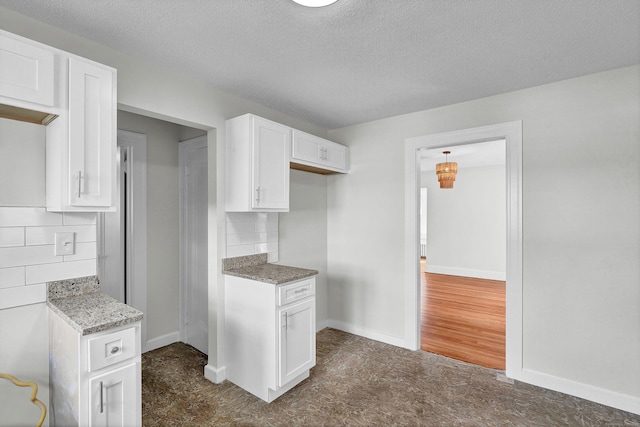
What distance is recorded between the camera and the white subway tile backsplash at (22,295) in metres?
1.63

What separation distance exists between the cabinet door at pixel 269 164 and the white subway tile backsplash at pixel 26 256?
1.27m

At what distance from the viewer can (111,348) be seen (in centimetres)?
145

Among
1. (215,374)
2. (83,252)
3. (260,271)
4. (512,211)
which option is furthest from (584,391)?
(83,252)

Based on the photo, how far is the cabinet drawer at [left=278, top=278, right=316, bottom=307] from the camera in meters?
2.35

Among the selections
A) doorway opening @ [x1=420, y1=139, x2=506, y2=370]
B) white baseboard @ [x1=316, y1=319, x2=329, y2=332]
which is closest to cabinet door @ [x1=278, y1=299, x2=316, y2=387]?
white baseboard @ [x1=316, y1=319, x2=329, y2=332]

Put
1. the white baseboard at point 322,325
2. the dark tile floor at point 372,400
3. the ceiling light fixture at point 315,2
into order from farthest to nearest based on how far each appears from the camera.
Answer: the white baseboard at point 322,325
the dark tile floor at point 372,400
the ceiling light fixture at point 315,2

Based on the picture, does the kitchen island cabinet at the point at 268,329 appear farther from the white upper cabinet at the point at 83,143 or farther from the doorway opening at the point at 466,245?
the doorway opening at the point at 466,245

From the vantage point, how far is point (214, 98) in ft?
8.60

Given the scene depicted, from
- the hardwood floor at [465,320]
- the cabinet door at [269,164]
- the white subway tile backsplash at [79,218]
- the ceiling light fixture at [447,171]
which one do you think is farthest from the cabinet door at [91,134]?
the ceiling light fixture at [447,171]

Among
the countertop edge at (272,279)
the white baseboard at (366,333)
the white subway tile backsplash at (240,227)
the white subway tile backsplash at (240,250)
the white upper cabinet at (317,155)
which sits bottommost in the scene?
the white baseboard at (366,333)

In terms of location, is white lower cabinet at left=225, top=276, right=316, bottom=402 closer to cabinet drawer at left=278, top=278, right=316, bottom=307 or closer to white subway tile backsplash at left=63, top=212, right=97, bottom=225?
cabinet drawer at left=278, top=278, right=316, bottom=307

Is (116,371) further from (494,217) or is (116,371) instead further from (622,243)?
(494,217)

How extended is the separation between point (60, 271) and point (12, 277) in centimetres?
20

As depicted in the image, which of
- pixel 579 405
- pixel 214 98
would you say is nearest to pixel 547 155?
pixel 579 405
